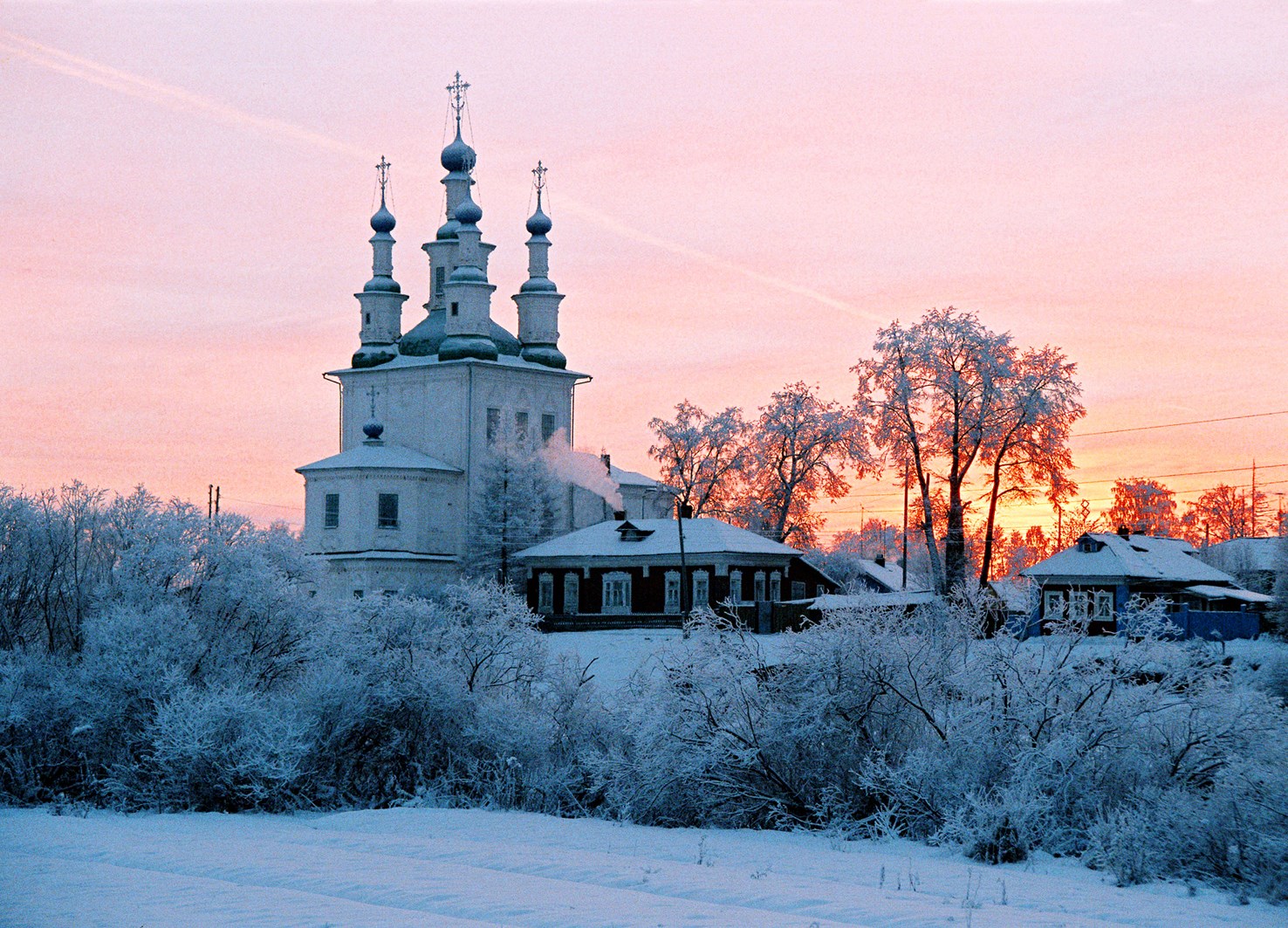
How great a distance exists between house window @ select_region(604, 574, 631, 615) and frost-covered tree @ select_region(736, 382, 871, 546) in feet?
42.3

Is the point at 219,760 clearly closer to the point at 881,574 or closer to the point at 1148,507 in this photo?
the point at 881,574

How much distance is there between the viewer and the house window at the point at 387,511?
59.2 metres

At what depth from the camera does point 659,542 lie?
2117 inches

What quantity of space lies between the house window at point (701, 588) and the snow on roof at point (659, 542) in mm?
848

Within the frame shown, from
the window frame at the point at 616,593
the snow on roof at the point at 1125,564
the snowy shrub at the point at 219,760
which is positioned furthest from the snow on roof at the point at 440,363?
the snowy shrub at the point at 219,760

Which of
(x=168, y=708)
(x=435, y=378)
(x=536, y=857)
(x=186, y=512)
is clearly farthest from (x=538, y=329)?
(x=536, y=857)

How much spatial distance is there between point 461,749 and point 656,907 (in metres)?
12.1

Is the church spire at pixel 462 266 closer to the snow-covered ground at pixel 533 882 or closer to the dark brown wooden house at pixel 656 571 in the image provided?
the dark brown wooden house at pixel 656 571

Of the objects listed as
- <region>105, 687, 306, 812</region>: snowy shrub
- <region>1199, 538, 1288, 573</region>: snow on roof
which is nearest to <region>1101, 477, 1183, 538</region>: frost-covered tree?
<region>1199, 538, 1288, 573</region>: snow on roof

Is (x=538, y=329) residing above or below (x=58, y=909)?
above

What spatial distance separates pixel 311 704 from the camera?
26.7 metres

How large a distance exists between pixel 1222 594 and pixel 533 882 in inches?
1606

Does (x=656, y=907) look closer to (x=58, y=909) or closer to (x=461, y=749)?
(x=58, y=909)

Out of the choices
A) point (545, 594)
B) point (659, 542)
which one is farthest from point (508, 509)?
point (659, 542)
